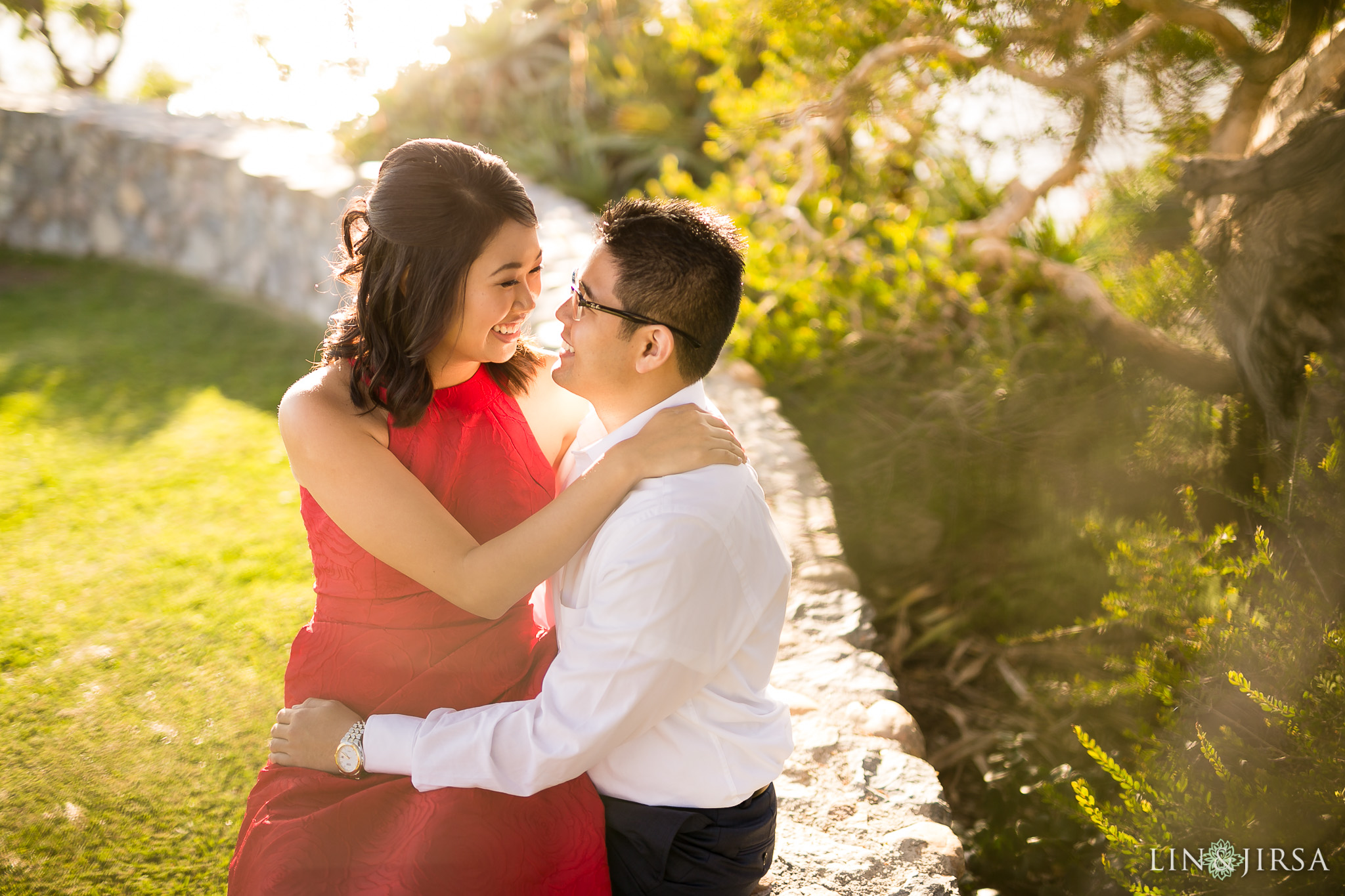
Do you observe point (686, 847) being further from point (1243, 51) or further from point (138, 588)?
point (1243, 51)

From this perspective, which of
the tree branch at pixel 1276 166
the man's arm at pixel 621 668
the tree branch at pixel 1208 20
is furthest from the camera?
the tree branch at pixel 1208 20

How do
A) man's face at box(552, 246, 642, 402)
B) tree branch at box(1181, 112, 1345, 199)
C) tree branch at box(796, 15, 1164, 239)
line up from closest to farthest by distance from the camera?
man's face at box(552, 246, 642, 402) → tree branch at box(1181, 112, 1345, 199) → tree branch at box(796, 15, 1164, 239)

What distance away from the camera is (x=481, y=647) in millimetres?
2238

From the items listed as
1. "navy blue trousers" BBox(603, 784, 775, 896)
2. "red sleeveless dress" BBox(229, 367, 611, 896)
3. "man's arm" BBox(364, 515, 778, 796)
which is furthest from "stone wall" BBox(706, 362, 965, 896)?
"man's arm" BBox(364, 515, 778, 796)

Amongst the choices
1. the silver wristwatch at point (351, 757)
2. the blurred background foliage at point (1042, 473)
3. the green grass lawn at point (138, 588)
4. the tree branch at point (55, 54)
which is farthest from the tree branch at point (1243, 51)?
the tree branch at point (55, 54)

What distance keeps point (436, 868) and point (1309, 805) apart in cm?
253

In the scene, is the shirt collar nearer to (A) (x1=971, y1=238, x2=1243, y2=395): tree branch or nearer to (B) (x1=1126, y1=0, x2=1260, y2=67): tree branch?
(A) (x1=971, y1=238, x2=1243, y2=395): tree branch

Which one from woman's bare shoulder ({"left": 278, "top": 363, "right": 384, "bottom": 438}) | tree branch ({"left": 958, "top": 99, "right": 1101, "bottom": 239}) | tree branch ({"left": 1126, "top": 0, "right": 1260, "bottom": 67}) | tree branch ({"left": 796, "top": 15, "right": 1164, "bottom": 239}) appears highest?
tree branch ({"left": 1126, "top": 0, "right": 1260, "bottom": 67})

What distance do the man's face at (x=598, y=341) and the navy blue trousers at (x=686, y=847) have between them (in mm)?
1106

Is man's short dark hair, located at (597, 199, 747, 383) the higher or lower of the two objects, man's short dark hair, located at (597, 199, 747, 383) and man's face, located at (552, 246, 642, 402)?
the higher

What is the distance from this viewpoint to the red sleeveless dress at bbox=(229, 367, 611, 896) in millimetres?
1794

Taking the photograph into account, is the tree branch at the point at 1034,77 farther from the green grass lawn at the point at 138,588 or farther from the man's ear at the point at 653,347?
the green grass lawn at the point at 138,588

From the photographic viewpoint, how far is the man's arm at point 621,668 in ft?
5.62

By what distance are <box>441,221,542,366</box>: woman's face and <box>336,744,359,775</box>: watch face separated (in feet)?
3.64
